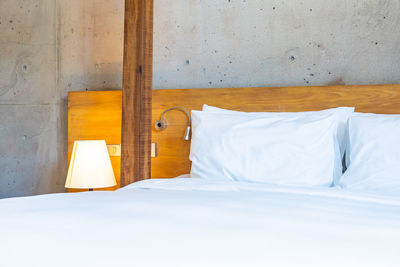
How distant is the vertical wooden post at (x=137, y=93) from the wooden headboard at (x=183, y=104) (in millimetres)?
256

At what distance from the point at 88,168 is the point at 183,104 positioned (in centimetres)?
70

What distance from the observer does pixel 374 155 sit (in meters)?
1.87

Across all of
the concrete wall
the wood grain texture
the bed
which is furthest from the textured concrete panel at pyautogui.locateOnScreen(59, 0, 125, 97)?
the bed

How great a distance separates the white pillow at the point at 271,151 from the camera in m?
1.99

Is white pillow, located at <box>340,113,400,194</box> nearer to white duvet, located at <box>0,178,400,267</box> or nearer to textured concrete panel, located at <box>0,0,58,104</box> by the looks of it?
white duvet, located at <box>0,178,400,267</box>

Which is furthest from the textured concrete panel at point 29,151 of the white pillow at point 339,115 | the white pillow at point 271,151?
the white pillow at point 339,115

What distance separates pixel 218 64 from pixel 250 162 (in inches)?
34.4

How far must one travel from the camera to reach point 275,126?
2.10 m

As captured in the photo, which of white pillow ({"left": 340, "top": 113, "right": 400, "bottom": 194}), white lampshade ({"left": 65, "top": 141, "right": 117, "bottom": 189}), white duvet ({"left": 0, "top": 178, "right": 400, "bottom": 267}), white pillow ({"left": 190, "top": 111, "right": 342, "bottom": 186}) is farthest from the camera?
white lampshade ({"left": 65, "top": 141, "right": 117, "bottom": 189})

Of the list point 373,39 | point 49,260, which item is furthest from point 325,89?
point 49,260

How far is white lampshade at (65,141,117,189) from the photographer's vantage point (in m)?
2.50

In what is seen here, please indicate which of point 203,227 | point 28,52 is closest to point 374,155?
point 203,227

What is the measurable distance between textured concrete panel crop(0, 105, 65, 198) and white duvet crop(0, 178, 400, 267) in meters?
1.58

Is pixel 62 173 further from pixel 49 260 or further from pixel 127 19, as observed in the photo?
pixel 49 260
